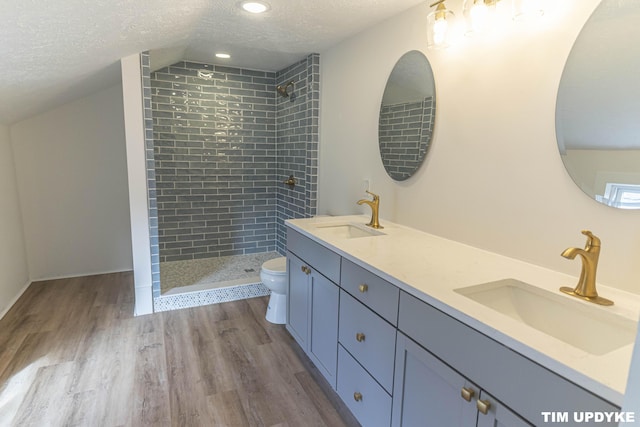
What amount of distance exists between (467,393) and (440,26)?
5.27 ft

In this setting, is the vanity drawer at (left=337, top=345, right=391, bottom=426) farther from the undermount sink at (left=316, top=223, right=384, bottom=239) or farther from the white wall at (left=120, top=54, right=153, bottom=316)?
the white wall at (left=120, top=54, right=153, bottom=316)

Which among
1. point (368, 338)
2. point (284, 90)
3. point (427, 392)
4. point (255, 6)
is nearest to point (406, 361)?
point (427, 392)

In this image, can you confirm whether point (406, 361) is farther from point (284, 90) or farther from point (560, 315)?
point (284, 90)

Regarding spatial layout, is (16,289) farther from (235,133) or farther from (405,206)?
(405,206)

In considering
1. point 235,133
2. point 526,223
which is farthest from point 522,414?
point 235,133

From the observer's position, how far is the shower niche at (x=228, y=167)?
3404 mm

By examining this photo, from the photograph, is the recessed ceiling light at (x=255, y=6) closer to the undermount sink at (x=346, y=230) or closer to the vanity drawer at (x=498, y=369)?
the undermount sink at (x=346, y=230)

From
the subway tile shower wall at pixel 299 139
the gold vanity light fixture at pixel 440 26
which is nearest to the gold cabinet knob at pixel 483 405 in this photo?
the gold vanity light fixture at pixel 440 26

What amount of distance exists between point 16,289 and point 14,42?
2.49m

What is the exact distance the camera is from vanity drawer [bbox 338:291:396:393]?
4.65ft

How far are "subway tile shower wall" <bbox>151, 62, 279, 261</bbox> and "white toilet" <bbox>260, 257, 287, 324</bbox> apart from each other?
4.87 ft

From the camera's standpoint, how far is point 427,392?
1.21 metres

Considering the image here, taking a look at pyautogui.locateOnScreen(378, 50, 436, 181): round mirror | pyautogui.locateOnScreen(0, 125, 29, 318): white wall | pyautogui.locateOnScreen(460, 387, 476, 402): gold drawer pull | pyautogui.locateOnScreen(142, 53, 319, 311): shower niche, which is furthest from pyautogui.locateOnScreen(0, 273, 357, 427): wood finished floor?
pyautogui.locateOnScreen(378, 50, 436, 181): round mirror

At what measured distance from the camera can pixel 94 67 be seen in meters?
2.53
